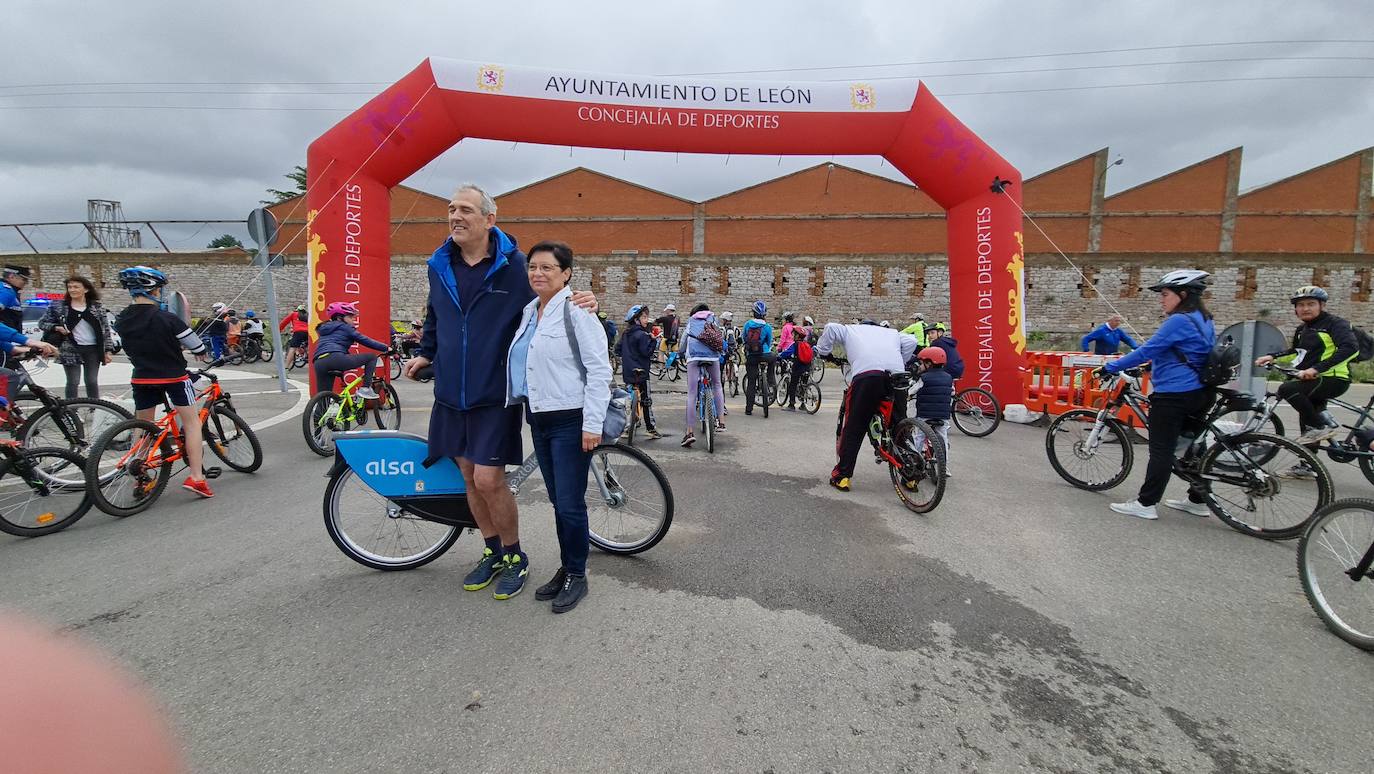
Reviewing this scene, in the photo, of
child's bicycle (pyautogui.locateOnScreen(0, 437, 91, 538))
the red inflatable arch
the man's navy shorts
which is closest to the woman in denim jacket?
the man's navy shorts

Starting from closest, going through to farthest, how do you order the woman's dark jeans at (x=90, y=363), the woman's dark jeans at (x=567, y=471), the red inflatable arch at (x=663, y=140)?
the woman's dark jeans at (x=567, y=471) → the woman's dark jeans at (x=90, y=363) → the red inflatable arch at (x=663, y=140)

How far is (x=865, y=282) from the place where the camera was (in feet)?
79.4

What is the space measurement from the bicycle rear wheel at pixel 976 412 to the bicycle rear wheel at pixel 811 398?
2292 millimetres

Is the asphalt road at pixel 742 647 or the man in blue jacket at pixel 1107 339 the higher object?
the man in blue jacket at pixel 1107 339

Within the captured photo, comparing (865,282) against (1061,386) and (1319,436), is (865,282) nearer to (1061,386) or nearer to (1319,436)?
(1061,386)

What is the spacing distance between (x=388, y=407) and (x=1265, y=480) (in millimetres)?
8425

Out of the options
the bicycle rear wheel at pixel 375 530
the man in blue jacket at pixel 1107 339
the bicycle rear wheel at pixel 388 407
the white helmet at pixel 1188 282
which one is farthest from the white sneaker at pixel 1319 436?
the bicycle rear wheel at pixel 388 407

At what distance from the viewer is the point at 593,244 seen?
29.9m

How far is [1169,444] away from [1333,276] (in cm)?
2834

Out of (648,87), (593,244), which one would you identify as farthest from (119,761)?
(593,244)

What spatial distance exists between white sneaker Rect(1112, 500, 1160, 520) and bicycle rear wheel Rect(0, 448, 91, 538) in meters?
7.51

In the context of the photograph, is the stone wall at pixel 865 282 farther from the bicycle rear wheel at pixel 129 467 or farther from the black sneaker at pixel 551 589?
the black sneaker at pixel 551 589

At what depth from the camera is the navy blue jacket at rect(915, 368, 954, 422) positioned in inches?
207

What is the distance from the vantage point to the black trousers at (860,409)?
4.78 metres
